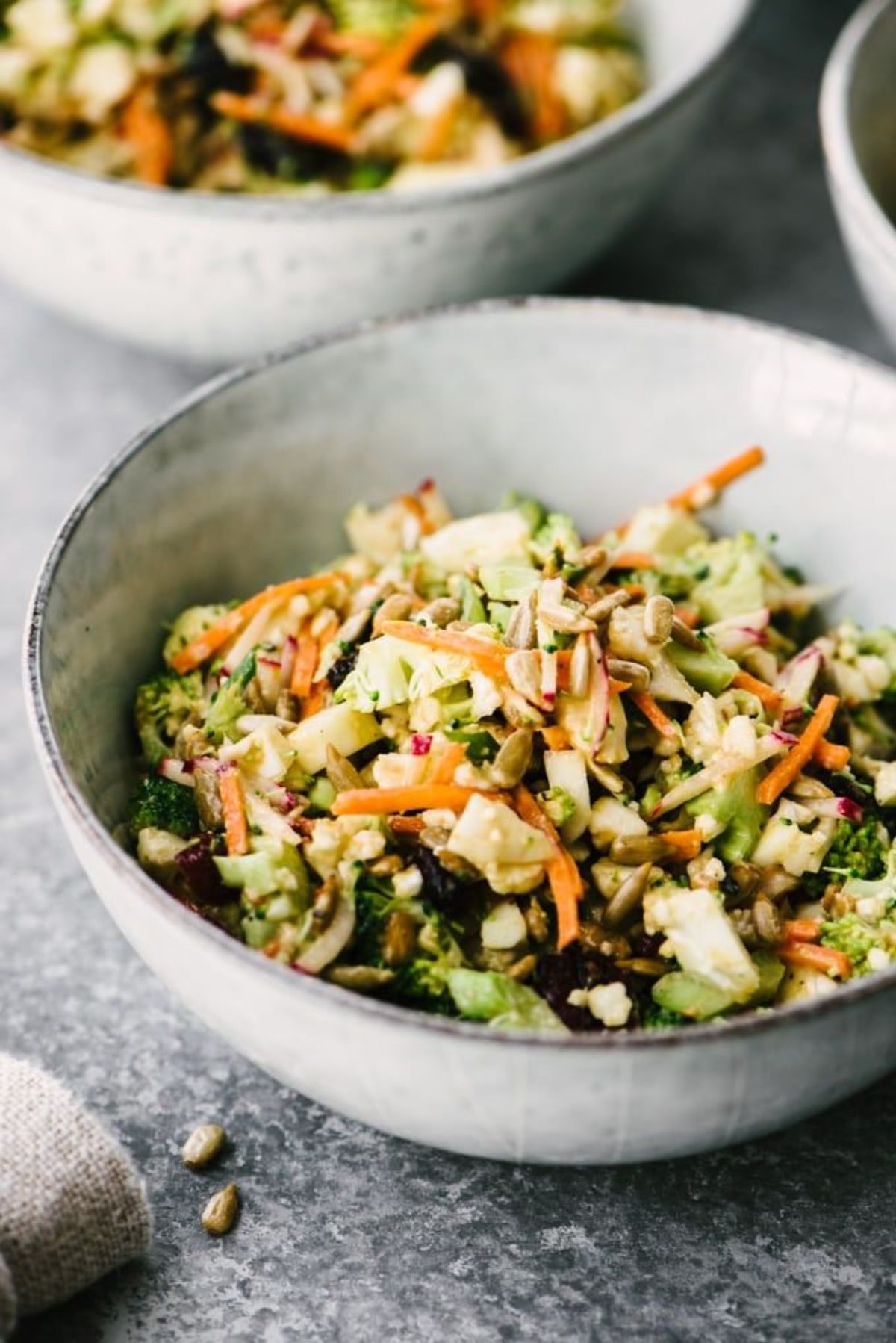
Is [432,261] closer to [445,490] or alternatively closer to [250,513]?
[445,490]

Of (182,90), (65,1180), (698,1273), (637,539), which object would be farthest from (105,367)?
(698,1273)

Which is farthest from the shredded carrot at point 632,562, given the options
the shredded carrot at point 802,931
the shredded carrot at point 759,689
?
the shredded carrot at point 802,931

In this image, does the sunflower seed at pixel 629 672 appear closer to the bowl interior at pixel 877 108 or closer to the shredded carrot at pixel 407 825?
the shredded carrot at pixel 407 825

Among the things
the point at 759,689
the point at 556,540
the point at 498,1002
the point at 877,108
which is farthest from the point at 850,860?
the point at 877,108

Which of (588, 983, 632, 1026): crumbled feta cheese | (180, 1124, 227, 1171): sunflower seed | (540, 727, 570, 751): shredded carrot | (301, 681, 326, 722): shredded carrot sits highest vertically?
(540, 727, 570, 751): shredded carrot

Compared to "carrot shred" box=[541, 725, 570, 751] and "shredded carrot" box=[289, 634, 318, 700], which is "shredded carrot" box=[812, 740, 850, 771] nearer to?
"carrot shred" box=[541, 725, 570, 751]

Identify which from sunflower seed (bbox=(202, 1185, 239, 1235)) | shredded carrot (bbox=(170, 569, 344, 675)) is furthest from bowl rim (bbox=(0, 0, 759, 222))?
sunflower seed (bbox=(202, 1185, 239, 1235))
